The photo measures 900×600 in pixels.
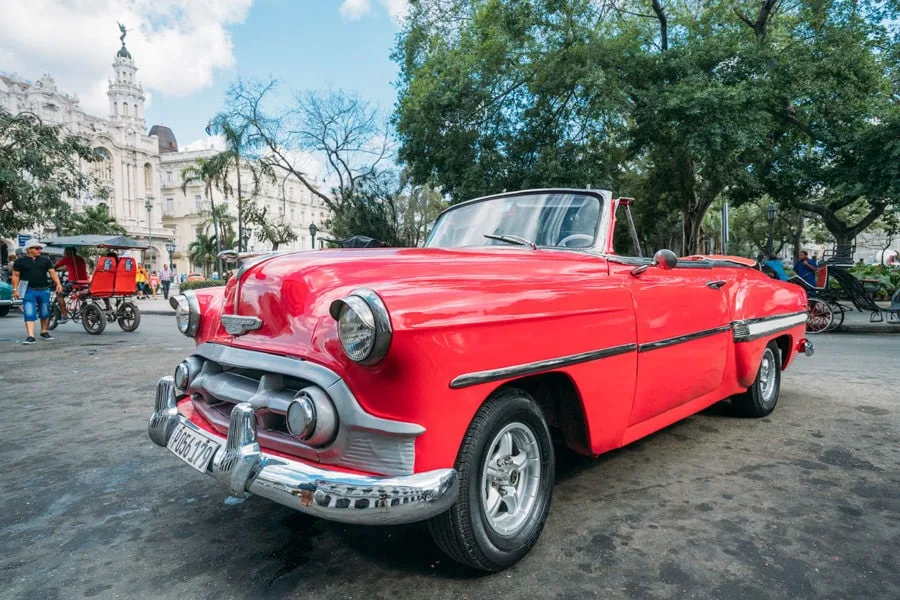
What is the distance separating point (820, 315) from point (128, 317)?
13908mm

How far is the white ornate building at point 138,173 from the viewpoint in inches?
2239

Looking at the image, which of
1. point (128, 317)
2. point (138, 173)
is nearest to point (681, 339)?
point (128, 317)

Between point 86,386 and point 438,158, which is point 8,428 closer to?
point 86,386

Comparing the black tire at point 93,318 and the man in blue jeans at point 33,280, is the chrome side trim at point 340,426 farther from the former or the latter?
the black tire at point 93,318

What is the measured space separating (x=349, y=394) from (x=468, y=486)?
0.55 m

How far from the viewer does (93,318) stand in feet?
38.7

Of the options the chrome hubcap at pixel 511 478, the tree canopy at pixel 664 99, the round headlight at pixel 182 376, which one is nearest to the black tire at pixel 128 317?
the tree canopy at pixel 664 99

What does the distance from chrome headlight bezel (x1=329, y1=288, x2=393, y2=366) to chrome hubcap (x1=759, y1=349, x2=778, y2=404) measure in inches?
148

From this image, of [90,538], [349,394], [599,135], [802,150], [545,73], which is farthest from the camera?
[802,150]

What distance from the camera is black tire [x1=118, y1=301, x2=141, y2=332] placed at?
1207cm

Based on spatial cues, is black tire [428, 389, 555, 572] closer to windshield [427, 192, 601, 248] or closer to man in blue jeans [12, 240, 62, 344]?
windshield [427, 192, 601, 248]

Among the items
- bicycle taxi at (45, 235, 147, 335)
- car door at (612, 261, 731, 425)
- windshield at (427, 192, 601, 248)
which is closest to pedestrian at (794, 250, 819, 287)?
car door at (612, 261, 731, 425)

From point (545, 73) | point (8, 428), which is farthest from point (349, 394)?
point (545, 73)

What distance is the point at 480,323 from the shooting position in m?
2.14
